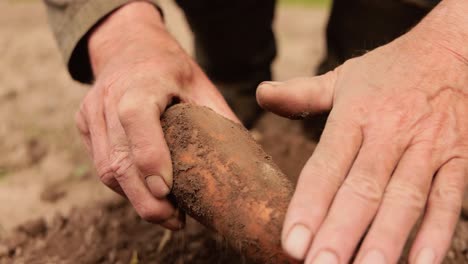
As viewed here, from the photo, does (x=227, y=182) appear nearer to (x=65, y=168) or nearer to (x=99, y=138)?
(x=99, y=138)

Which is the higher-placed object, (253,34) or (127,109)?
(127,109)

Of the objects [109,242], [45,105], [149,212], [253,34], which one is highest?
[149,212]

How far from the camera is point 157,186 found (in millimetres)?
1113

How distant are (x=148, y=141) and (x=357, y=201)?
47 centimetres

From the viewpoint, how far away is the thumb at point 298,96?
3.69 ft

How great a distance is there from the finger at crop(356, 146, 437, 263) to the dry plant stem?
18 centimetres

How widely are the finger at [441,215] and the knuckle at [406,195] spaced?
3 cm

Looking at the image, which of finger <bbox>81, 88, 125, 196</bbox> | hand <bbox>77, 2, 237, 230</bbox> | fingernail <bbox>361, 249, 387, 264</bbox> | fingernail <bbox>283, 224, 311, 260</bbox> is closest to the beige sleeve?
hand <bbox>77, 2, 237, 230</bbox>

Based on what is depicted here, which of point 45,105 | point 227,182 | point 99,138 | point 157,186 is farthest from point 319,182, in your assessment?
point 45,105

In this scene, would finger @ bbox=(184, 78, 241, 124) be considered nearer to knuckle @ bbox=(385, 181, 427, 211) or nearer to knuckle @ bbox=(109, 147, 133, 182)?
knuckle @ bbox=(109, 147, 133, 182)

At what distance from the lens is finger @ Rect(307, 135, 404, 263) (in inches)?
35.4

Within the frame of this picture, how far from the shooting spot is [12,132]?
2262mm

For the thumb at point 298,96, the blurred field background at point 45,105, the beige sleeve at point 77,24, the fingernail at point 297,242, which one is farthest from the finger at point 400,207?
the beige sleeve at point 77,24

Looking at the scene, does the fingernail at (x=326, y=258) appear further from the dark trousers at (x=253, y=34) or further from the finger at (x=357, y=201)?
the dark trousers at (x=253, y=34)
